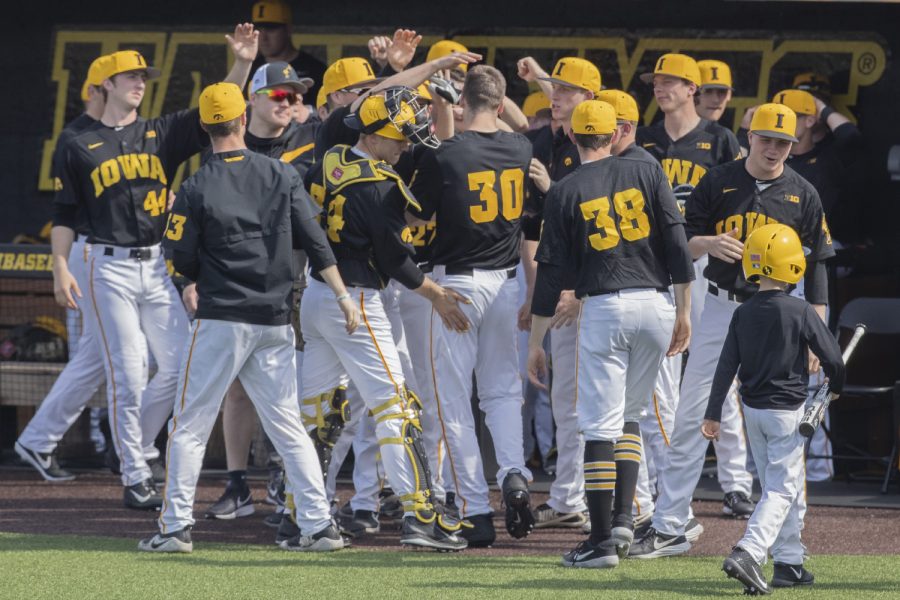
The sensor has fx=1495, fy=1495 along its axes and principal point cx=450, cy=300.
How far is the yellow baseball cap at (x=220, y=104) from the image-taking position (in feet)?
19.6

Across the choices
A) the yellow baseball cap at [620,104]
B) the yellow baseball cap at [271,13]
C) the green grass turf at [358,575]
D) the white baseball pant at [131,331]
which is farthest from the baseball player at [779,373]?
the yellow baseball cap at [271,13]

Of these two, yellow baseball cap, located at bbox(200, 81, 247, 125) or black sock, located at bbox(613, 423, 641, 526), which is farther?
yellow baseball cap, located at bbox(200, 81, 247, 125)

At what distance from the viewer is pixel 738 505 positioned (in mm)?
6984

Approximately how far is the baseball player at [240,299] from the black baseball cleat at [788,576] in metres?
1.80

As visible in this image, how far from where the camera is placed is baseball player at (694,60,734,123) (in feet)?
26.1

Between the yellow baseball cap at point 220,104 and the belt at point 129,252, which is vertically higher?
the yellow baseball cap at point 220,104

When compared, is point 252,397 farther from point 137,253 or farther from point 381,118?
point 137,253

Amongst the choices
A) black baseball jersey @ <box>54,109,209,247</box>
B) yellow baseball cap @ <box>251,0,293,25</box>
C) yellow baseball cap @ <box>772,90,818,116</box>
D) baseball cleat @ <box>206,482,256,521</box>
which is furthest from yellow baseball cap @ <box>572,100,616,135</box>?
yellow baseball cap @ <box>251,0,293,25</box>

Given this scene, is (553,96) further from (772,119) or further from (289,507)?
(289,507)

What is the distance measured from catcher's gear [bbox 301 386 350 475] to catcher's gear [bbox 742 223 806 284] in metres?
1.86

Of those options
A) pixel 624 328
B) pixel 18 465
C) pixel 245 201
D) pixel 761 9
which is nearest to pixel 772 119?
pixel 624 328

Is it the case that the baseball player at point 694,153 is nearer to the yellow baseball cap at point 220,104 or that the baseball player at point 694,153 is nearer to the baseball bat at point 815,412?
the baseball bat at point 815,412

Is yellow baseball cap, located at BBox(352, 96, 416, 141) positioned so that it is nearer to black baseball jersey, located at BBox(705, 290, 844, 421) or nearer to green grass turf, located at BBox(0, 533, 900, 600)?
black baseball jersey, located at BBox(705, 290, 844, 421)

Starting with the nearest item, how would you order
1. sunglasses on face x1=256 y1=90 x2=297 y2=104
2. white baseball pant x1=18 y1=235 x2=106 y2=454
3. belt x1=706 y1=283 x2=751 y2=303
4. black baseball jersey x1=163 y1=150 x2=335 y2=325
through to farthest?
1. black baseball jersey x1=163 y1=150 x2=335 y2=325
2. belt x1=706 y1=283 x2=751 y2=303
3. sunglasses on face x1=256 y1=90 x2=297 y2=104
4. white baseball pant x1=18 y1=235 x2=106 y2=454
